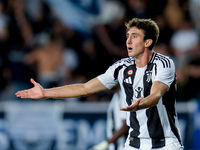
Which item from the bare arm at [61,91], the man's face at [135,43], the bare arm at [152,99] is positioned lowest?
the bare arm at [152,99]

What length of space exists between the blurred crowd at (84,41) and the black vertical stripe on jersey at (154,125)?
15.9 ft

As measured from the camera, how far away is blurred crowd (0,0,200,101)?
10656 mm

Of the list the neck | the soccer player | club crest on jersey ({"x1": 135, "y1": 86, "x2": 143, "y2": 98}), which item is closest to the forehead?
the soccer player

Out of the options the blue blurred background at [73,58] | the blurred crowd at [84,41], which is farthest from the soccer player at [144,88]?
the blurred crowd at [84,41]

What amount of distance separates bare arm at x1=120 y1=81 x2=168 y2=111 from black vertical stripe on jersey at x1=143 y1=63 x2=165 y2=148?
0.31 m

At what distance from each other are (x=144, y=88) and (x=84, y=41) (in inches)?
233

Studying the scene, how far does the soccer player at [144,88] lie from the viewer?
5391mm

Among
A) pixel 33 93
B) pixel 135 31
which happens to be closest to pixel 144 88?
pixel 135 31

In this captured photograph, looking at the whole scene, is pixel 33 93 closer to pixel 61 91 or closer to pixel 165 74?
pixel 61 91

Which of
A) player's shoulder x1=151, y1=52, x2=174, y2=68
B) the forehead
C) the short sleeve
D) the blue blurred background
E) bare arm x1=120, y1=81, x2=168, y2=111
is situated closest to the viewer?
bare arm x1=120, y1=81, x2=168, y2=111

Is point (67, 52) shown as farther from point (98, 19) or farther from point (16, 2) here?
point (16, 2)

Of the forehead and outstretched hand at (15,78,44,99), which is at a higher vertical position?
the forehead

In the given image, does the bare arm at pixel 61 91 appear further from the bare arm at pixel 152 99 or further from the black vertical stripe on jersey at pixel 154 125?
the bare arm at pixel 152 99

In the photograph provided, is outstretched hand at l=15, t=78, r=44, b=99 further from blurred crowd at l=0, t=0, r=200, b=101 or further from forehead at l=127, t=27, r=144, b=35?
blurred crowd at l=0, t=0, r=200, b=101
